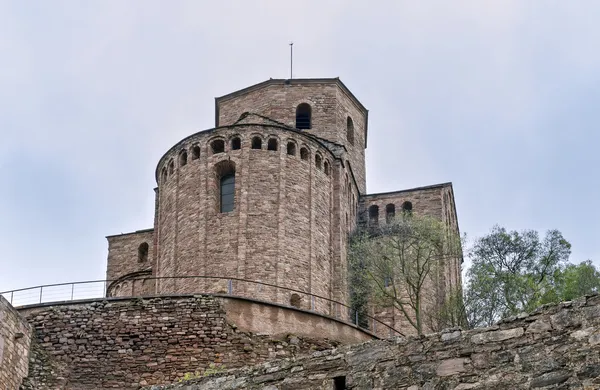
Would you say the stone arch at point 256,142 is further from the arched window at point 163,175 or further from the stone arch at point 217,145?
the arched window at point 163,175

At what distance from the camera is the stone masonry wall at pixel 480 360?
35.1 ft

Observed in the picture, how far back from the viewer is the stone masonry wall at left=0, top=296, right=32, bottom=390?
2577 cm

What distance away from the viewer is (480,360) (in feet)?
37.1

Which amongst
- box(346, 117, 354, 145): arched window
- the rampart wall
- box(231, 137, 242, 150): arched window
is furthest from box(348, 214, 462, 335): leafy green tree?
the rampart wall

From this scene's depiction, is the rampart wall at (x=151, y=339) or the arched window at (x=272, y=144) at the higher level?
the arched window at (x=272, y=144)

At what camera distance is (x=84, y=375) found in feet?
92.3

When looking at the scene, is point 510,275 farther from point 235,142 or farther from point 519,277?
point 235,142

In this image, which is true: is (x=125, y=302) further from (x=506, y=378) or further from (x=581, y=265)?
(x=506, y=378)

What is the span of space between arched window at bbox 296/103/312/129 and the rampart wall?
18.3 metres

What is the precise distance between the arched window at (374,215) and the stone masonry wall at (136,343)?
16407mm

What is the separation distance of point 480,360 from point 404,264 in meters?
27.5

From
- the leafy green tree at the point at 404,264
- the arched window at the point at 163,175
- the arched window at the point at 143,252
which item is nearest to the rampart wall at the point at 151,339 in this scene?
the leafy green tree at the point at 404,264

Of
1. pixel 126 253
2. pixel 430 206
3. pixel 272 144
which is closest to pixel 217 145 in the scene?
pixel 272 144

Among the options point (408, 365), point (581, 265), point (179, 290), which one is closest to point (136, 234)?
point (179, 290)
